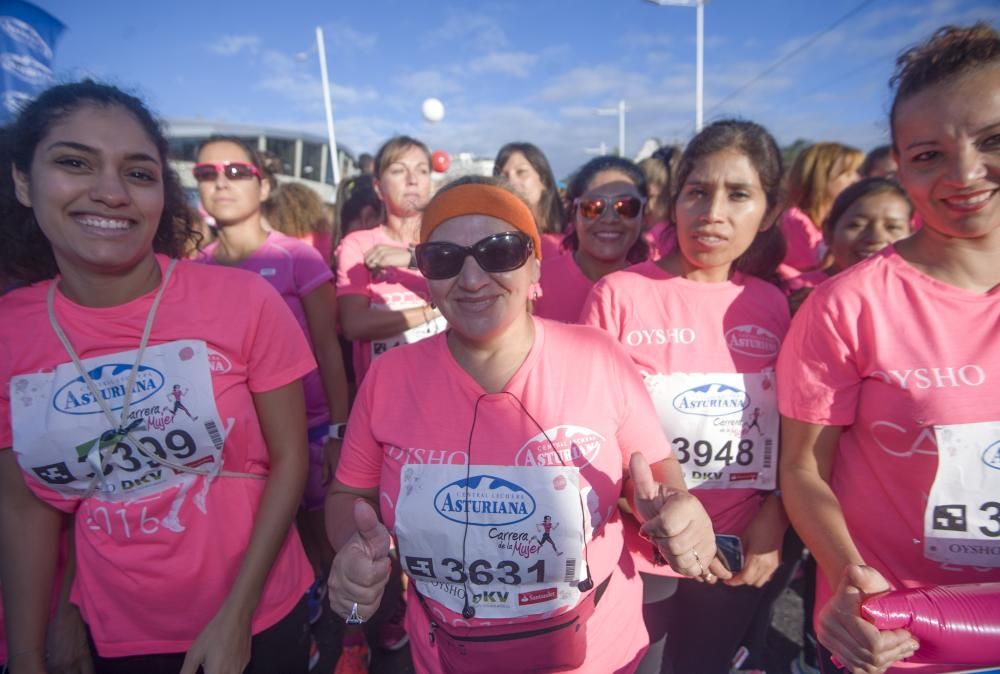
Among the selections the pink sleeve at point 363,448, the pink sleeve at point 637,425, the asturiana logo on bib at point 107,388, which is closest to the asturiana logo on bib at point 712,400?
the pink sleeve at point 637,425

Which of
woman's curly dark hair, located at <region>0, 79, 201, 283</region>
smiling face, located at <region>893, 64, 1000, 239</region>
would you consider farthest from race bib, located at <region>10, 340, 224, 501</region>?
smiling face, located at <region>893, 64, 1000, 239</region>

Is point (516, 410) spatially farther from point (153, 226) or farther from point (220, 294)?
point (153, 226)

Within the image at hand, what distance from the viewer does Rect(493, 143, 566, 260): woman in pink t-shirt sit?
3926mm

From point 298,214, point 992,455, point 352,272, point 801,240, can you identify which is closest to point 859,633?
point 992,455

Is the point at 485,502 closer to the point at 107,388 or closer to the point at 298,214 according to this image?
the point at 107,388

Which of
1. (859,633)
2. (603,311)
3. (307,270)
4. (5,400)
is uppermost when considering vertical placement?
(307,270)

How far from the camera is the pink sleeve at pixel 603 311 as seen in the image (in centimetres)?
198

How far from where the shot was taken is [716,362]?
190 centimetres

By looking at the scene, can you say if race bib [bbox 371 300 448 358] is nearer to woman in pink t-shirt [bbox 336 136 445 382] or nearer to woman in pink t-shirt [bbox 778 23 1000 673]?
woman in pink t-shirt [bbox 336 136 445 382]

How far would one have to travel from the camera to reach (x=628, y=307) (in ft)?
6.53

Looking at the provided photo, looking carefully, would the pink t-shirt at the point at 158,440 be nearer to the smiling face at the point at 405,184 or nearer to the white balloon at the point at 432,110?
the smiling face at the point at 405,184

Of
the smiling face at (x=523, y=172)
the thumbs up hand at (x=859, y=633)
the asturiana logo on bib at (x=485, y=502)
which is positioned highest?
the smiling face at (x=523, y=172)

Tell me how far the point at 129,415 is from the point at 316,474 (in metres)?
1.38

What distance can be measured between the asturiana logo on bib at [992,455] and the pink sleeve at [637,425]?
82cm
